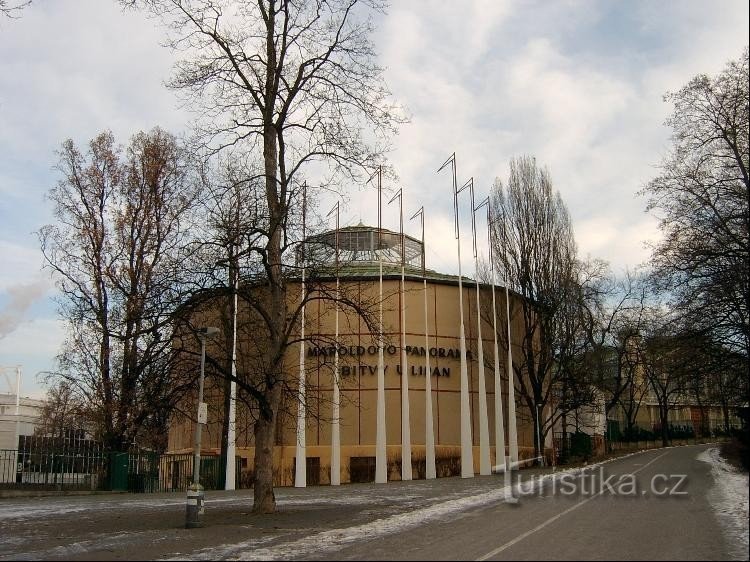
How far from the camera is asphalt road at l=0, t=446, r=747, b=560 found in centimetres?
1085

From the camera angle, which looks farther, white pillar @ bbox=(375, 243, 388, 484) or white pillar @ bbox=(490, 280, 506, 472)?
white pillar @ bbox=(490, 280, 506, 472)

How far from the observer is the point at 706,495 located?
18031mm

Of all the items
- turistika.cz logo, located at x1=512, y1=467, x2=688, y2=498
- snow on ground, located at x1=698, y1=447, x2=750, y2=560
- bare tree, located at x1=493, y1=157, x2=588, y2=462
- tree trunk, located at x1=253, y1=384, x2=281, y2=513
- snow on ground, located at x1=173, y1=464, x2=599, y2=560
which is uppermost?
bare tree, located at x1=493, y1=157, x2=588, y2=462

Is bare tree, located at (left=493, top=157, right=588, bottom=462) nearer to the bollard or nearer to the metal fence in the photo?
the metal fence

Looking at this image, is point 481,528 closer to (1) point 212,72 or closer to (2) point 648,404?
(1) point 212,72

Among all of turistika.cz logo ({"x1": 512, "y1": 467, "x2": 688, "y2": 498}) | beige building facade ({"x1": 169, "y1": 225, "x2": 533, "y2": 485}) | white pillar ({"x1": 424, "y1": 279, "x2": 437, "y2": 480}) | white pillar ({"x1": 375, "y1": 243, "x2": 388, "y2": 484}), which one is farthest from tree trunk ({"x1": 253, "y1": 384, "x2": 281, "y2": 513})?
white pillar ({"x1": 424, "y1": 279, "x2": 437, "y2": 480})

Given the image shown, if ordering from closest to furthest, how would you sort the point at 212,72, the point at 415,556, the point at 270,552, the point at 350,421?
1. the point at 415,556
2. the point at 270,552
3. the point at 212,72
4. the point at 350,421

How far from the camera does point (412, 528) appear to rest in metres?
14.3

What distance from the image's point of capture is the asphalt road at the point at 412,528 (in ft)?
35.6

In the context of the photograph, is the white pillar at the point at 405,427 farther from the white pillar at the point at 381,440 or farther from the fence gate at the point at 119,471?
the fence gate at the point at 119,471

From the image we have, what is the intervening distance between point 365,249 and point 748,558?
3817cm

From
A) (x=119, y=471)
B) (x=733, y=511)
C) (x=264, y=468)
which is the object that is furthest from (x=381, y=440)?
(x=733, y=511)

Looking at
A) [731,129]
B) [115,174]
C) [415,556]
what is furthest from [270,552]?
[115,174]

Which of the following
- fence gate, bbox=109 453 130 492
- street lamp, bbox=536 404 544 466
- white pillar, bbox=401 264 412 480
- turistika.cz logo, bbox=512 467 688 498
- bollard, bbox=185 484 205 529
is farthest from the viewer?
street lamp, bbox=536 404 544 466
